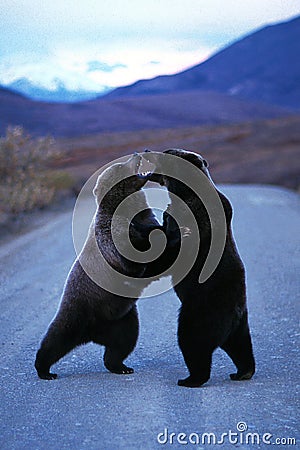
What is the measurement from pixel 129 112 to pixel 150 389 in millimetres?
69174

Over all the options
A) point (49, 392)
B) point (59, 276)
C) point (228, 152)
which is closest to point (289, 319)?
point (49, 392)

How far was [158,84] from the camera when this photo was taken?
6756cm

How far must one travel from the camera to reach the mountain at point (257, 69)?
86.1 m

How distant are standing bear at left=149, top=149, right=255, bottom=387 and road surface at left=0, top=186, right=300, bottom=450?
0.24 meters

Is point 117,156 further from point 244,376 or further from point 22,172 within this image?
point 244,376

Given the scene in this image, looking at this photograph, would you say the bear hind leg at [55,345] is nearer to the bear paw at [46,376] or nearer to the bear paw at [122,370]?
the bear paw at [46,376]

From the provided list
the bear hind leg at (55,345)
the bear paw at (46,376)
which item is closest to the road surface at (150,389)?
the bear paw at (46,376)

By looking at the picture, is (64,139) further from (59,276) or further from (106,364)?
(106,364)

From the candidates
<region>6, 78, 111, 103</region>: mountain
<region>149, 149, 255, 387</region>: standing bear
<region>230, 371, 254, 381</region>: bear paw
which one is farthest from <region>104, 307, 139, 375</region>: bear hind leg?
<region>6, 78, 111, 103</region>: mountain

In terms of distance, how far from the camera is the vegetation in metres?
23.2

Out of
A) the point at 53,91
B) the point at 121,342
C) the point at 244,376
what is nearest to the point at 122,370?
the point at 121,342

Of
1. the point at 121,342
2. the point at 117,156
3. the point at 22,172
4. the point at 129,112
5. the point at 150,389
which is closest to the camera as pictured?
the point at 150,389

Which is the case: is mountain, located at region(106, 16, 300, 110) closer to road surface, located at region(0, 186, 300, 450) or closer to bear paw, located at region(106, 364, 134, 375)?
road surface, located at region(0, 186, 300, 450)

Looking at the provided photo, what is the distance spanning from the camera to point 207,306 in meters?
6.83
